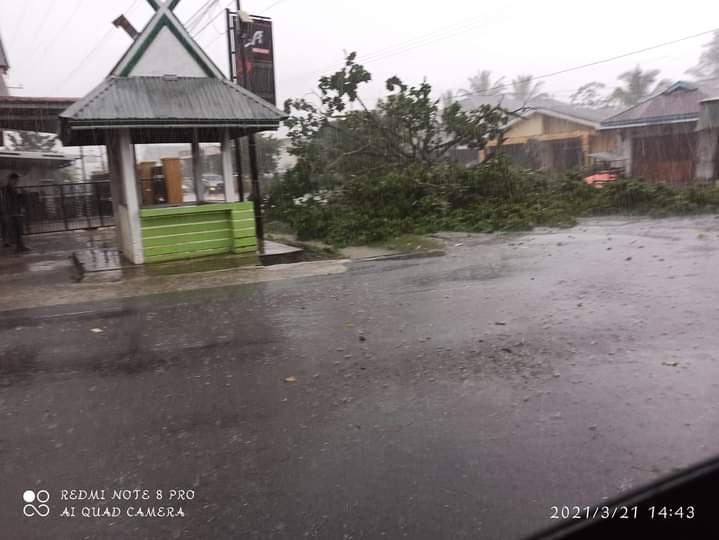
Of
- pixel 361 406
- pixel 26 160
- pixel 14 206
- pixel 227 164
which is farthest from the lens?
pixel 26 160

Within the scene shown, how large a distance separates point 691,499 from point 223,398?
12.6 ft

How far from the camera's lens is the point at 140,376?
552cm

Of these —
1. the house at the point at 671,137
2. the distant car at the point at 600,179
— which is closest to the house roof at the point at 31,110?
the distant car at the point at 600,179

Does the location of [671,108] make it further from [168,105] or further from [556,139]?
[168,105]

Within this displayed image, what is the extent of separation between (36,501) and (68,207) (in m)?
19.1

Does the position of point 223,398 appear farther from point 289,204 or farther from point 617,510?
point 289,204

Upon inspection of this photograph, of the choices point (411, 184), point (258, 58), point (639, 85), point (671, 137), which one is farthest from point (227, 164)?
point (639, 85)

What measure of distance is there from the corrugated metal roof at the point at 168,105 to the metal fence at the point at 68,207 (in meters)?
9.01

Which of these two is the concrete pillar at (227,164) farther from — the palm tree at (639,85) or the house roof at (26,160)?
the palm tree at (639,85)

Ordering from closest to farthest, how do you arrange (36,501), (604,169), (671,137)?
(36,501)
(604,169)
(671,137)

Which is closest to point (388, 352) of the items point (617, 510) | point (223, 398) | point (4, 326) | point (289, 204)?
point (223, 398)

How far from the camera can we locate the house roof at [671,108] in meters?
25.1

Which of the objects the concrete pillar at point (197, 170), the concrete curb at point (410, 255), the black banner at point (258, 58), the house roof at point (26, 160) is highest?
the black banner at point (258, 58)

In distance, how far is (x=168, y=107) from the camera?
37.8 ft
